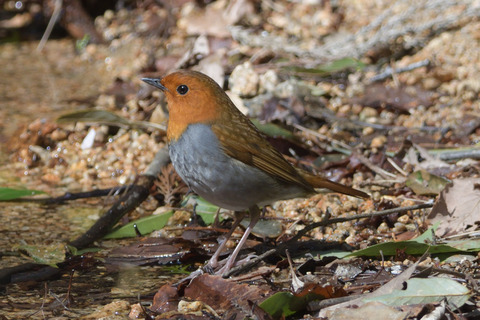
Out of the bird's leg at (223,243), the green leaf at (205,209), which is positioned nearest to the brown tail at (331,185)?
the bird's leg at (223,243)

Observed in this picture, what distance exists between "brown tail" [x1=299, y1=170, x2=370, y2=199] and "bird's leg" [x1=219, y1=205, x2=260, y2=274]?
1.11ft

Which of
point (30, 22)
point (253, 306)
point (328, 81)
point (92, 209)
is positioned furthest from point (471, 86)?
point (30, 22)

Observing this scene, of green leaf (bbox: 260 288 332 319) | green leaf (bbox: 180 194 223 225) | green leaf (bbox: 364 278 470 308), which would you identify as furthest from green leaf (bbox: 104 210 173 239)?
green leaf (bbox: 364 278 470 308)

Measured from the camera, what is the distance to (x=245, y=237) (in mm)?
3838

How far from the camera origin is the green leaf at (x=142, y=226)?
4.20m

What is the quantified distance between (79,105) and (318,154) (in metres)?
2.51

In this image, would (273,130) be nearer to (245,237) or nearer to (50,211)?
(245,237)

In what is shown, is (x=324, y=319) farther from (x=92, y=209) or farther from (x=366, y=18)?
(x=366, y=18)

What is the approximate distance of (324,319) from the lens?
288 centimetres

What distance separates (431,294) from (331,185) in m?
1.12

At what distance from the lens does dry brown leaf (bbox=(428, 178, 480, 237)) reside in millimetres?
3756

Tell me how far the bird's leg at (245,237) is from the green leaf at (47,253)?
2.90 feet

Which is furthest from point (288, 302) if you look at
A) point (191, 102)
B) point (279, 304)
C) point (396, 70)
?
point (396, 70)

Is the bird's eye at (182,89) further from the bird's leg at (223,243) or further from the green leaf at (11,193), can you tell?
the green leaf at (11,193)
